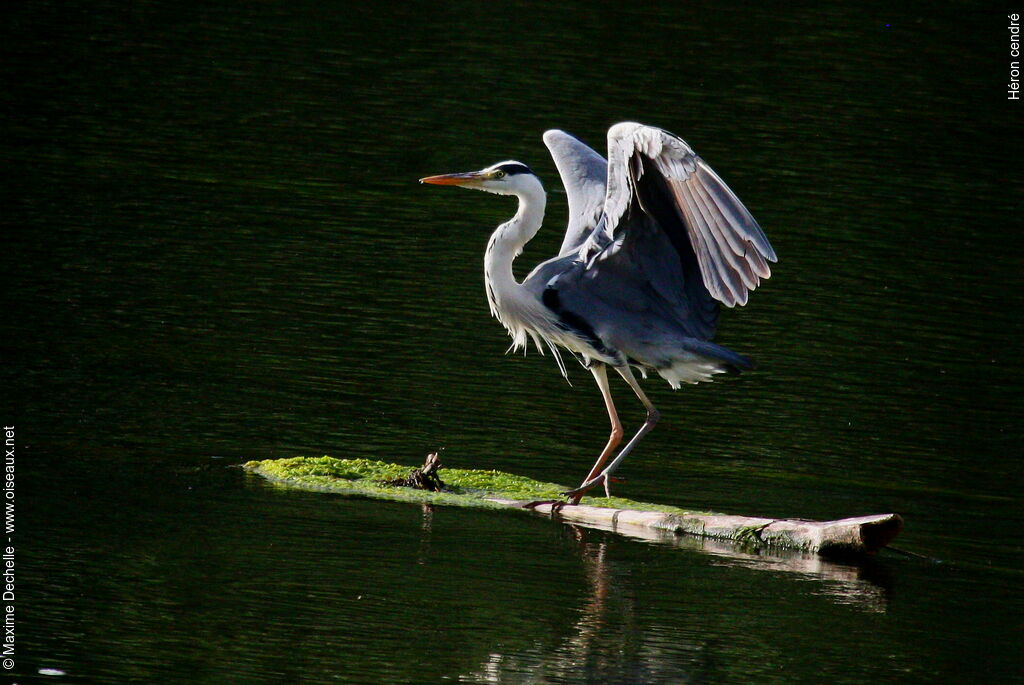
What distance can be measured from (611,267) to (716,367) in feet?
2.54

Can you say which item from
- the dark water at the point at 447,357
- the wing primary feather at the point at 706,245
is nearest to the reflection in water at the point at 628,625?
the dark water at the point at 447,357

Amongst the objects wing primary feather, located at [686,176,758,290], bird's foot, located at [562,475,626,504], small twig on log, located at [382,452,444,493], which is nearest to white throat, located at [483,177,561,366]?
bird's foot, located at [562,475,626,504]

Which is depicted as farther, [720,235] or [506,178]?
[506,178]

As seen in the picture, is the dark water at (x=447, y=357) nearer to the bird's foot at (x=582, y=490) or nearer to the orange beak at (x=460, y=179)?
the bird's foot at (x=582, y=490)

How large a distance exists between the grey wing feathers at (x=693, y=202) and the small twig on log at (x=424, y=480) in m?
1.48

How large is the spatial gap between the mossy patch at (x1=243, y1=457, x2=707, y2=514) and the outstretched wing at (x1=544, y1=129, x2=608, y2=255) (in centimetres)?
142

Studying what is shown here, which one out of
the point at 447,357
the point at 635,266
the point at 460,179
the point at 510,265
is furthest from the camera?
the point at 447,357

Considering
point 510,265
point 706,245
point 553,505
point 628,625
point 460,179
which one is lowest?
point 628,625

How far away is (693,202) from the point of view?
7.33 m

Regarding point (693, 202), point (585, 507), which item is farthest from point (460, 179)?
point (585, 507)

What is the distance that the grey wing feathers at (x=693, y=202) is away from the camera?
280 inches

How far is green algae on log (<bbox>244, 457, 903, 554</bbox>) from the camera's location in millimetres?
7023

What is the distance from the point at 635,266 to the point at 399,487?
168 centimetres

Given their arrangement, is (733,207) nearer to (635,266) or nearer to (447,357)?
(635,266)
